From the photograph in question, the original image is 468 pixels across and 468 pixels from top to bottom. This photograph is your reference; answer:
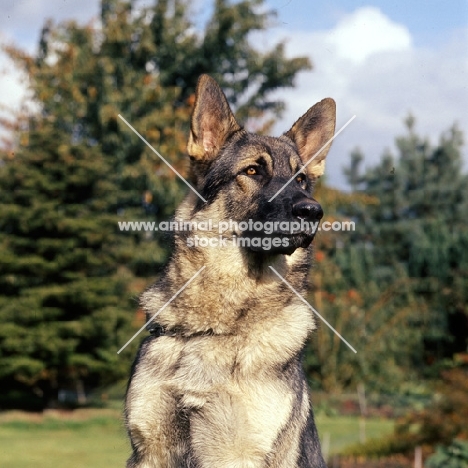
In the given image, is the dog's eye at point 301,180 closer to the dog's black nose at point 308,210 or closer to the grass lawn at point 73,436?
the dog's black nose at point 308,210

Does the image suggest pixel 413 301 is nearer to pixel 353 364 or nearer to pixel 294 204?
pixel 353 364

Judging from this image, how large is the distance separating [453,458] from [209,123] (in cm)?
715

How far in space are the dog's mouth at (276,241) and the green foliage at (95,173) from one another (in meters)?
15.2

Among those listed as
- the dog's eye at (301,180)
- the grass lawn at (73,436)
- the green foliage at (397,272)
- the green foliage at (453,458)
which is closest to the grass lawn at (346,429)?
the grass lawn at (73,436)

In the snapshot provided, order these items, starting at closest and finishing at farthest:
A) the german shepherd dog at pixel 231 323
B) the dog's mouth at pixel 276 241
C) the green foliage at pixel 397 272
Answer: the german shepherd dog at pixel 231 323 < the dog's mouth at pixel 276 241 < the green foliage at pixel 397 272

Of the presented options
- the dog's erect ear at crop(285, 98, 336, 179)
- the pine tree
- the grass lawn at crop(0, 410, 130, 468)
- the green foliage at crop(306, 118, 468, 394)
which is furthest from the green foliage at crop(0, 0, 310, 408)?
the dog's erect ear at crop(285, 98, 336, 179)

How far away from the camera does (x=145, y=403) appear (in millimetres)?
4168

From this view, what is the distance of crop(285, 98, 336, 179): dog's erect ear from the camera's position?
513 centimetres

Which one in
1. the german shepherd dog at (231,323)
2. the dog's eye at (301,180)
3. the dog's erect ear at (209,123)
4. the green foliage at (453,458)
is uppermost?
the dog's erect ear at (209,123)

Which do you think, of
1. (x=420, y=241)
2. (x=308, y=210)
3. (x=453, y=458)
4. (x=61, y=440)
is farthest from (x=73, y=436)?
(x=420, y=241)

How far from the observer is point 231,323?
4430mm

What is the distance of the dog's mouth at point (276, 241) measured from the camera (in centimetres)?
444

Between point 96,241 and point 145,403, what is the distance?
687 inches

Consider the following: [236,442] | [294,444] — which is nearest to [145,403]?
[236,442]
